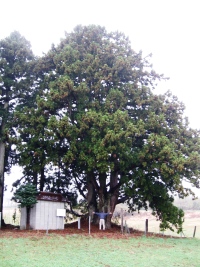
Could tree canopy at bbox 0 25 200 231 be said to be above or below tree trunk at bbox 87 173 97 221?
above

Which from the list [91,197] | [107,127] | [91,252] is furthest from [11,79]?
[91,252]

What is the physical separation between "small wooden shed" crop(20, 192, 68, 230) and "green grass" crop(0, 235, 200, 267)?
9.35ft

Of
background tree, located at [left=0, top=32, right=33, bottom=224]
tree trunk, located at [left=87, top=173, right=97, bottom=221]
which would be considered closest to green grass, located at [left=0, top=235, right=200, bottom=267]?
tree trunk, located at [left=87, top=173, right=97, bottom=221]

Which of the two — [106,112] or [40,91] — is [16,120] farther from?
[106,112]

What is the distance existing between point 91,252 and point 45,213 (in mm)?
6819

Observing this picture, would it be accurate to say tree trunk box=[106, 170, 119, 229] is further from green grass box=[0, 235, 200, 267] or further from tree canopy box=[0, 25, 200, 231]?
green grass box=[0, 235, 200, 267]

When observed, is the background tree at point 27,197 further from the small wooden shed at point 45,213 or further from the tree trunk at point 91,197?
the tree trunk at point 91,197

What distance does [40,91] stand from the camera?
70.0ft

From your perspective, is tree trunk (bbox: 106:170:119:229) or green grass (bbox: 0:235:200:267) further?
tree trunk (bbox: 106:170:119:229)

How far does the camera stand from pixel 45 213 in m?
19.1

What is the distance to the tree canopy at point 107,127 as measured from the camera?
18.6 m

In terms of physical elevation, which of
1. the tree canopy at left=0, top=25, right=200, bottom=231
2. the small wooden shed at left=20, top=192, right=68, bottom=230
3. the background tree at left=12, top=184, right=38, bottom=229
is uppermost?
the tree canopy at left=0, top=25, right=200, bottom=231

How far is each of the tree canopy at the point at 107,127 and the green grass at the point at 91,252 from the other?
4.17 metres

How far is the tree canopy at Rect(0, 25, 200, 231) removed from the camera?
1856cm
